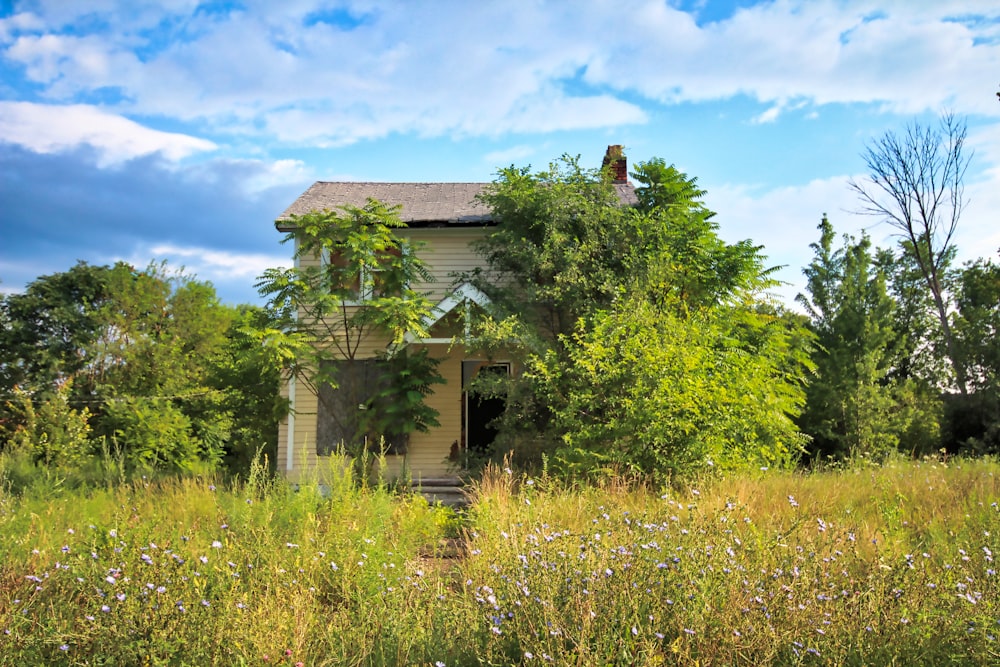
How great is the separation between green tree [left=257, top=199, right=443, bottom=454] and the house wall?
0.45 meters

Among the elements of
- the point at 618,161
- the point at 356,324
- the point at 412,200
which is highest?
the point at 618,161

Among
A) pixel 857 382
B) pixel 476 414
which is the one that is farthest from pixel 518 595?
pixel 857 382

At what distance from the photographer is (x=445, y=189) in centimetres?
1870

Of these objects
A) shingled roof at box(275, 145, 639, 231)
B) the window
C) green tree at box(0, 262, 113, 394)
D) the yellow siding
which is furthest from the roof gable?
green tree at box(0, 262, 113, 394)

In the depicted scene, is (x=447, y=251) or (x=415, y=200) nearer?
(x=447, y=251)

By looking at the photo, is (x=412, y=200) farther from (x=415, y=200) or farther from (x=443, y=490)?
(x=443, y=490)

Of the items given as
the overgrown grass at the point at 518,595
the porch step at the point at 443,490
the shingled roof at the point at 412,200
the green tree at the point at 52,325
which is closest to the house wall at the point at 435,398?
the shingled roof at the point at 412,200

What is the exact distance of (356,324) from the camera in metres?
14.0

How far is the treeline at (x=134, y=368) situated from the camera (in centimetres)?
2139

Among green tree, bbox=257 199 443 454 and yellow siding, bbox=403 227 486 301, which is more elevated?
yellow siding, bbox=403 227 486 301

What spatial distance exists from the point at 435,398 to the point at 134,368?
47.1 feet

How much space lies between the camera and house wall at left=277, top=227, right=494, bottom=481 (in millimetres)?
15266

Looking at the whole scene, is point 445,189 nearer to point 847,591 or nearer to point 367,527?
point 367,527

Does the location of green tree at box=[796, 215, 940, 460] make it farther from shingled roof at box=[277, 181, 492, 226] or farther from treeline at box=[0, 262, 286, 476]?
treeline at box=[0, 262, 286, 476]
